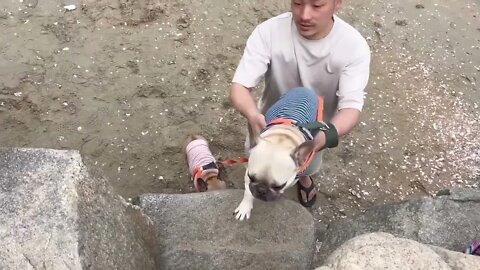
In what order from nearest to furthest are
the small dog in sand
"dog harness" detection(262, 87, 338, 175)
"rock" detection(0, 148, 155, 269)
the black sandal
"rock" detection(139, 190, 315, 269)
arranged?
1. "rock" detection(0, 148, 155, 269)
2. "dog harness" detection(262, 87, 338, 175)
3. "rock" detection(139, 190, 315, 269)
4. the small dog in sand
5. the black sandal

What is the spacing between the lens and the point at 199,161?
8.41ft

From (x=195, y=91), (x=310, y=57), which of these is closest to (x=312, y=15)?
(x=310, y=57)

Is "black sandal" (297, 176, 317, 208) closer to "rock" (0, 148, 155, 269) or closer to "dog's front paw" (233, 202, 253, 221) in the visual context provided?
"dog's front paw" (233, 202, 253, 221)

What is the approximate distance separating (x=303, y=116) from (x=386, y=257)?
22.0 inches

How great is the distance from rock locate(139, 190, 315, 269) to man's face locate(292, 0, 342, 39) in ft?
2.13

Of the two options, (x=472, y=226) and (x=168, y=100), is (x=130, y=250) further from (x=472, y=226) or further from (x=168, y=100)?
(x=168, y=100)

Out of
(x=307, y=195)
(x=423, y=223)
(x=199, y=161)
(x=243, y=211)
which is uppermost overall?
(x=243, y=211)

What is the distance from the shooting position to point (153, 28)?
3.41m

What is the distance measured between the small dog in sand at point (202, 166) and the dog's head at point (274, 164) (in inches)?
32.6

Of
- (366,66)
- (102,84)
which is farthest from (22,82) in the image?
(366,66)

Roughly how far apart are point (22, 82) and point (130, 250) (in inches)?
69.6

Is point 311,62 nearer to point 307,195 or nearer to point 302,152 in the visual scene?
point 302,152

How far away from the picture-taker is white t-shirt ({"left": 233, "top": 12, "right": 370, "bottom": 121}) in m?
2.06

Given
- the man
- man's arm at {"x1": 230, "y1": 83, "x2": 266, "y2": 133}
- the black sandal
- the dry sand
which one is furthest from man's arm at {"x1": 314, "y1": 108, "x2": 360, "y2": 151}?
the dry sand
